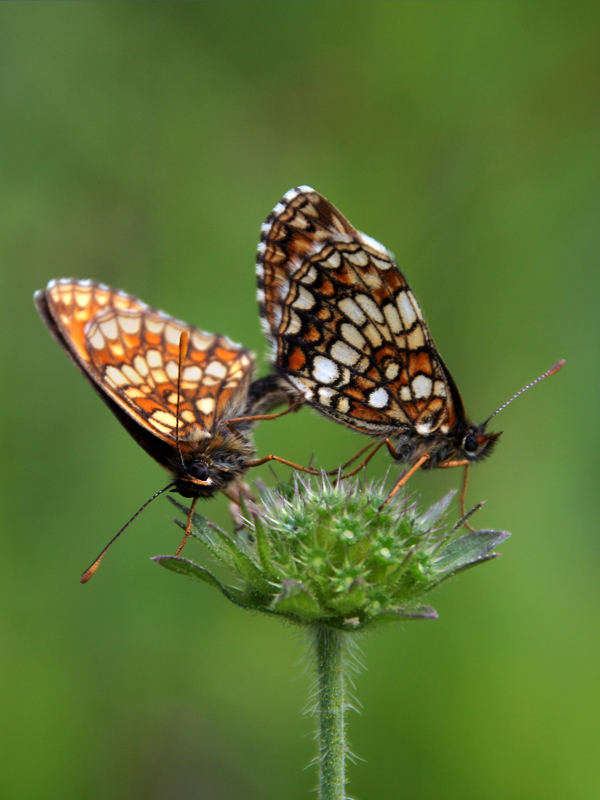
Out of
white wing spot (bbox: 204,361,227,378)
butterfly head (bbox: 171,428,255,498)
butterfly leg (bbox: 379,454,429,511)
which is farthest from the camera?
white wing spot (bbox: 204,361,227,378)

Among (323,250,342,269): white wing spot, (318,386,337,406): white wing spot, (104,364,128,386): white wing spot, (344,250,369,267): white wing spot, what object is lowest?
(104,364,128,386): white wing spot

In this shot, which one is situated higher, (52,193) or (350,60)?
(350,60)

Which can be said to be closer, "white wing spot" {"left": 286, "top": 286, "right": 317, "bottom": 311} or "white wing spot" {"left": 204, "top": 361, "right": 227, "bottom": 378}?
Result: "white wing spot" {"left": 286, "top": 286, "right": 317, "bottom": 311}

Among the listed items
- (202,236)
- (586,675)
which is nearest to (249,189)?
Answer: (202,236)

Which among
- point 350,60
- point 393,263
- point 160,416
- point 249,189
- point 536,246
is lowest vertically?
point 160,416

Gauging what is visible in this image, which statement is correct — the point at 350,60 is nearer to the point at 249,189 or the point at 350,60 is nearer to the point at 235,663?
the point at 249,189

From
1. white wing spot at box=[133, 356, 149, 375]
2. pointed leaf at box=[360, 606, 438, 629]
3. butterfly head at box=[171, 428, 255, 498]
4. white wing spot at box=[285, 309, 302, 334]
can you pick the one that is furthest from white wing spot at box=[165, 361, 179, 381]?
pointed leaf at box=[360, 606, 438, 629]

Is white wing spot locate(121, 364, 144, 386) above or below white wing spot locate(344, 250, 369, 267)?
below

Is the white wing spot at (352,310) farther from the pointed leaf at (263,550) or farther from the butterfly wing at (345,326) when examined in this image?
the pointed leaf at (263,550)

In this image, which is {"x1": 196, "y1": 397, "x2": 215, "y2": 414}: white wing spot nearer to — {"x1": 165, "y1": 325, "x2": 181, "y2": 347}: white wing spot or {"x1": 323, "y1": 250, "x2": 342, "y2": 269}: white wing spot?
{"x1": 165, "y1": 325, "x2": 181, "y2": 347}: white wing spot
